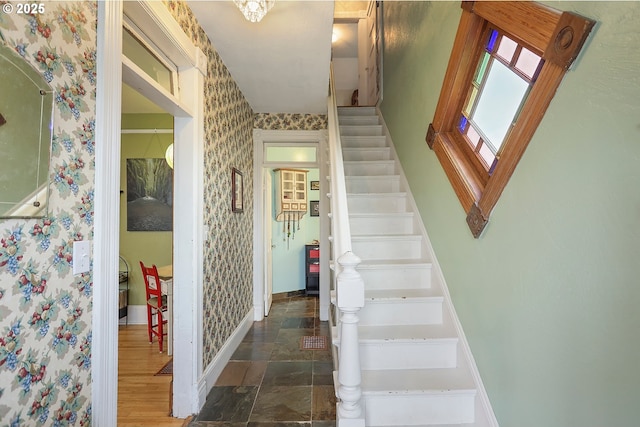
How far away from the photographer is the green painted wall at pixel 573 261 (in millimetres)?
816

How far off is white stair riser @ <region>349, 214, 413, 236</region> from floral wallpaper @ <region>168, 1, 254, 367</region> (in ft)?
3.75

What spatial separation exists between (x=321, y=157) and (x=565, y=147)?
9.43 feet

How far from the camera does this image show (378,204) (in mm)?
2631

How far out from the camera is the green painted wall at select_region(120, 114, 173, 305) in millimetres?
3732

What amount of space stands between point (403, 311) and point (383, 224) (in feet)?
2.59

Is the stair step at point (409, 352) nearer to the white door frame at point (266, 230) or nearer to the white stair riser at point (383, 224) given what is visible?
the white stair riser at point (383, 224)

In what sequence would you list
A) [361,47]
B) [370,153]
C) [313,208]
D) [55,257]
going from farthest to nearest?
[313,208], [361,47], [370,153], [55,257]

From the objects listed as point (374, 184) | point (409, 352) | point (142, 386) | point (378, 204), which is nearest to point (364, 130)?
point (374, 184)

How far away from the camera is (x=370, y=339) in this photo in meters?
1.70

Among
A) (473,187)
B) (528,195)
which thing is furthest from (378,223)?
(528,195)

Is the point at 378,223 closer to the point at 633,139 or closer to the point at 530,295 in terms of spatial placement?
the point at 530,295

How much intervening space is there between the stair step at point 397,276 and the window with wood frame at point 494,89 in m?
0.63

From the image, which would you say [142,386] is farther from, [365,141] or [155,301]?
[365,141]

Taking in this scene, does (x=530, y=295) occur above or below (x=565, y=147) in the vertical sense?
below
